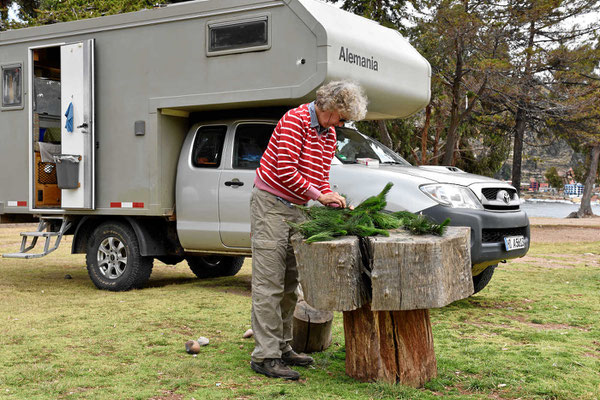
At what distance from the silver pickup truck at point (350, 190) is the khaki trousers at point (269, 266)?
6.48 feet

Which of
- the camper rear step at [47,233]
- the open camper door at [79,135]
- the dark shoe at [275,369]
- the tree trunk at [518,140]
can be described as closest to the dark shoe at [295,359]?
the dark shoe at [275,369]

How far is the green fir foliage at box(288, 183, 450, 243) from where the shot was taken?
3955 mm

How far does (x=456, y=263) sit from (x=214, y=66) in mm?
4147

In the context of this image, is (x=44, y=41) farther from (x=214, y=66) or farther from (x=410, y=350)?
(x=410, y=350)

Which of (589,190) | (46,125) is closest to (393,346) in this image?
(46,125)

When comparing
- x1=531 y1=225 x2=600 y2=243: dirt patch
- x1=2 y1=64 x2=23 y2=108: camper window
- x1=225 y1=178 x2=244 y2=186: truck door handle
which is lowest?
x1=531 y1=225 x2=600 y2=243: dirt patch

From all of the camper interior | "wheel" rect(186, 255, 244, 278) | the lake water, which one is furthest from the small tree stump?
the lake water

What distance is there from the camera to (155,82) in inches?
299

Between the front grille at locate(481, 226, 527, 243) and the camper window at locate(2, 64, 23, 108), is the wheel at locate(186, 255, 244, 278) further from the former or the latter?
the front grille at locate(481, 226, 527, 243)

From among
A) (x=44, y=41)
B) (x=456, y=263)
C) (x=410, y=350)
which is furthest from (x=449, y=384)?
(x=44, y=41)

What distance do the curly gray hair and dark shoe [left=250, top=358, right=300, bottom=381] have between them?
164 centimetres

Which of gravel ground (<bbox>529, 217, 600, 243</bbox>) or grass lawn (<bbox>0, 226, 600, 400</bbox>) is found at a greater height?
grass lawn (<bbox>0, 226, 600, 400</bbox>)

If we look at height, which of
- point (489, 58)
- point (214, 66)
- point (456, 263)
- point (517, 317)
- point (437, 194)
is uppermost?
point (489, 58)

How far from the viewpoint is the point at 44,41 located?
841cm
